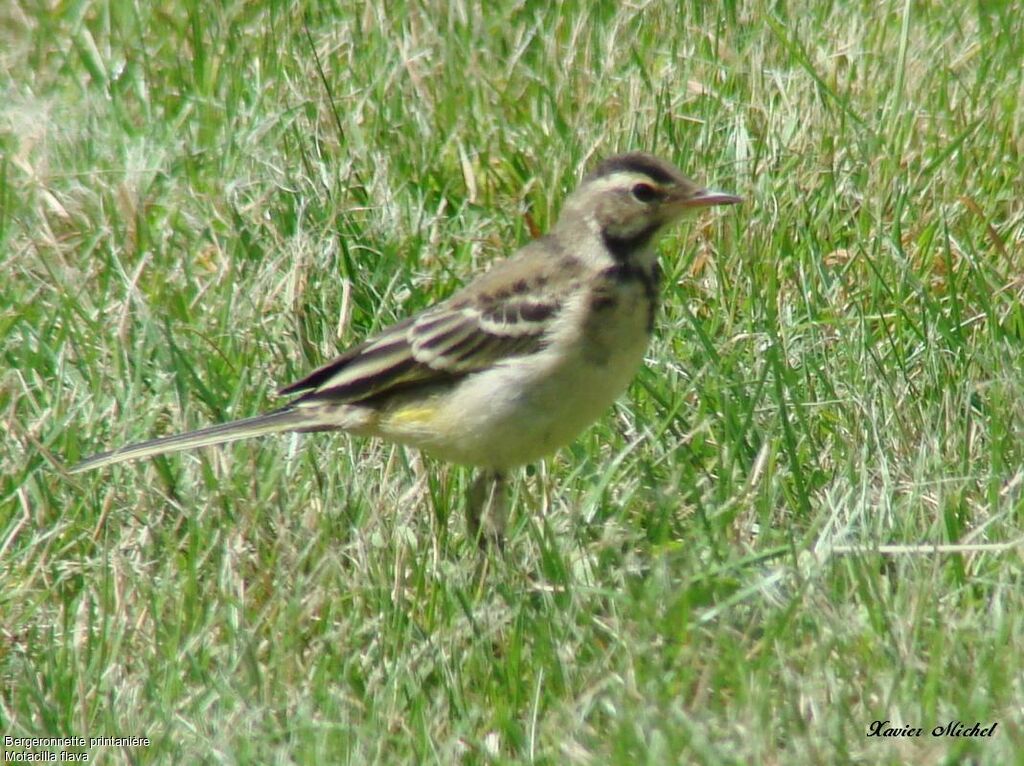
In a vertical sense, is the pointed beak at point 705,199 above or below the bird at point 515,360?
above

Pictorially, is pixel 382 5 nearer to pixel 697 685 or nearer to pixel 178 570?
pixel 178 570

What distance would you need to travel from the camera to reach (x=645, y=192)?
5.92m

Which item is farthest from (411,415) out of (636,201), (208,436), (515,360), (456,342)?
(636,201)

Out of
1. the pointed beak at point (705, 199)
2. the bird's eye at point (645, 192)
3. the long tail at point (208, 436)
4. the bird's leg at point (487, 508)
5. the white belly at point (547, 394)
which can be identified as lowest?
the bird's leg at point (487, 508)

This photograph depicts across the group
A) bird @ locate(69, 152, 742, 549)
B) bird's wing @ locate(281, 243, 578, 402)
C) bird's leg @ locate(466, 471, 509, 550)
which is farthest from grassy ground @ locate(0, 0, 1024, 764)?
bird's wing @ locate(281, 243, 578, 402)

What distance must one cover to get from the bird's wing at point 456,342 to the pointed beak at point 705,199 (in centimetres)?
45

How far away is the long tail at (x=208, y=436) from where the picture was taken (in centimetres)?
575

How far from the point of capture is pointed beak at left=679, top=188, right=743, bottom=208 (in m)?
5.83

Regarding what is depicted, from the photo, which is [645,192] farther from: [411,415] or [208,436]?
[208,436]

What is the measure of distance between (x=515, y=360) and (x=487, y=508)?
1.61ft

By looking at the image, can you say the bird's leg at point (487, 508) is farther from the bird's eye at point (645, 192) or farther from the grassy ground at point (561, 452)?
the bird's eye at point (645, 192)

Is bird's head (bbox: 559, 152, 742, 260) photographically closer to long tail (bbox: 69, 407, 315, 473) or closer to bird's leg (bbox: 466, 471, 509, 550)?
bird's leg (bbox: 466, 471, 509, 550)

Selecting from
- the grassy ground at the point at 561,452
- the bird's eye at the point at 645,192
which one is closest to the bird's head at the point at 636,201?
the bird's eye at the point at 645,192

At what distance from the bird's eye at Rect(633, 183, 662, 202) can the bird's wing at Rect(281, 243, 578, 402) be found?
33 centimetres
